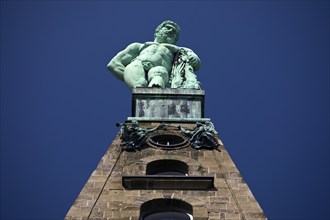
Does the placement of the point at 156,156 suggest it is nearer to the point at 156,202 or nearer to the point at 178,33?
the point at 156,202

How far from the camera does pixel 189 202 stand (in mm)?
26797

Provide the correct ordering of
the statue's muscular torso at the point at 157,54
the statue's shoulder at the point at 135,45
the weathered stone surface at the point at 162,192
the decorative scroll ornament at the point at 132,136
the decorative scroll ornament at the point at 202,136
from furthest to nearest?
1. the statue's shoulder at the point at 135,45
2. the statue's muscular torso at the point at 157,54
3. the decorative scroll ornament at the point at 202,136
4. the decorative scroll ornament at the point at 132,136
5. the weathered stone surface at the point at 162,192

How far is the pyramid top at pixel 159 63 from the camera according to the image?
126 feet

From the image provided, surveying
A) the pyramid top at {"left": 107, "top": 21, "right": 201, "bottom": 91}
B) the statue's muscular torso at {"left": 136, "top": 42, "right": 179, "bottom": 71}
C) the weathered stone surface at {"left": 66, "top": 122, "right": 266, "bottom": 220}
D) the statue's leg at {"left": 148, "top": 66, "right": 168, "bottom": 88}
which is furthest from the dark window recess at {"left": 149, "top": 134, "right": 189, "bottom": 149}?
the statue's muscular torso at {"left": 136, "top": 42, "right": 179, "bottom": 71}

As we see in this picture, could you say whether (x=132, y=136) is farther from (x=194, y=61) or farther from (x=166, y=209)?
(x=194, y=61)

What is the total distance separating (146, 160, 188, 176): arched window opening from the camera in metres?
30.4

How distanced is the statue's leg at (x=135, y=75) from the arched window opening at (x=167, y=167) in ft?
25.2

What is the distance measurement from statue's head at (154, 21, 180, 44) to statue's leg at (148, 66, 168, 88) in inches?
103

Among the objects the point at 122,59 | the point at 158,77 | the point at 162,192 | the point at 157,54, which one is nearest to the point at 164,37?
the point at 157,54

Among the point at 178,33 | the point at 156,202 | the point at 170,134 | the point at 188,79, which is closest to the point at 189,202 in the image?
the point at 156,202

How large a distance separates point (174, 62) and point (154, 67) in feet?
5.19

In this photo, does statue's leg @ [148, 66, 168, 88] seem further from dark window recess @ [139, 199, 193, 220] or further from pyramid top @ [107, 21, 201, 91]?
dark window recess @ [139, 199, 193, 220]

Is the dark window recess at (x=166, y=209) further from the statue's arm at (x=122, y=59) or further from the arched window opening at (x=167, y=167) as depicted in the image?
the statue's arm at (x=122, y=59)

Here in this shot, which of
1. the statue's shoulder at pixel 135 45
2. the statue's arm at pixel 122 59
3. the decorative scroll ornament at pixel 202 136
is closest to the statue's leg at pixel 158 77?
the statue's arm at pixel 122 59
